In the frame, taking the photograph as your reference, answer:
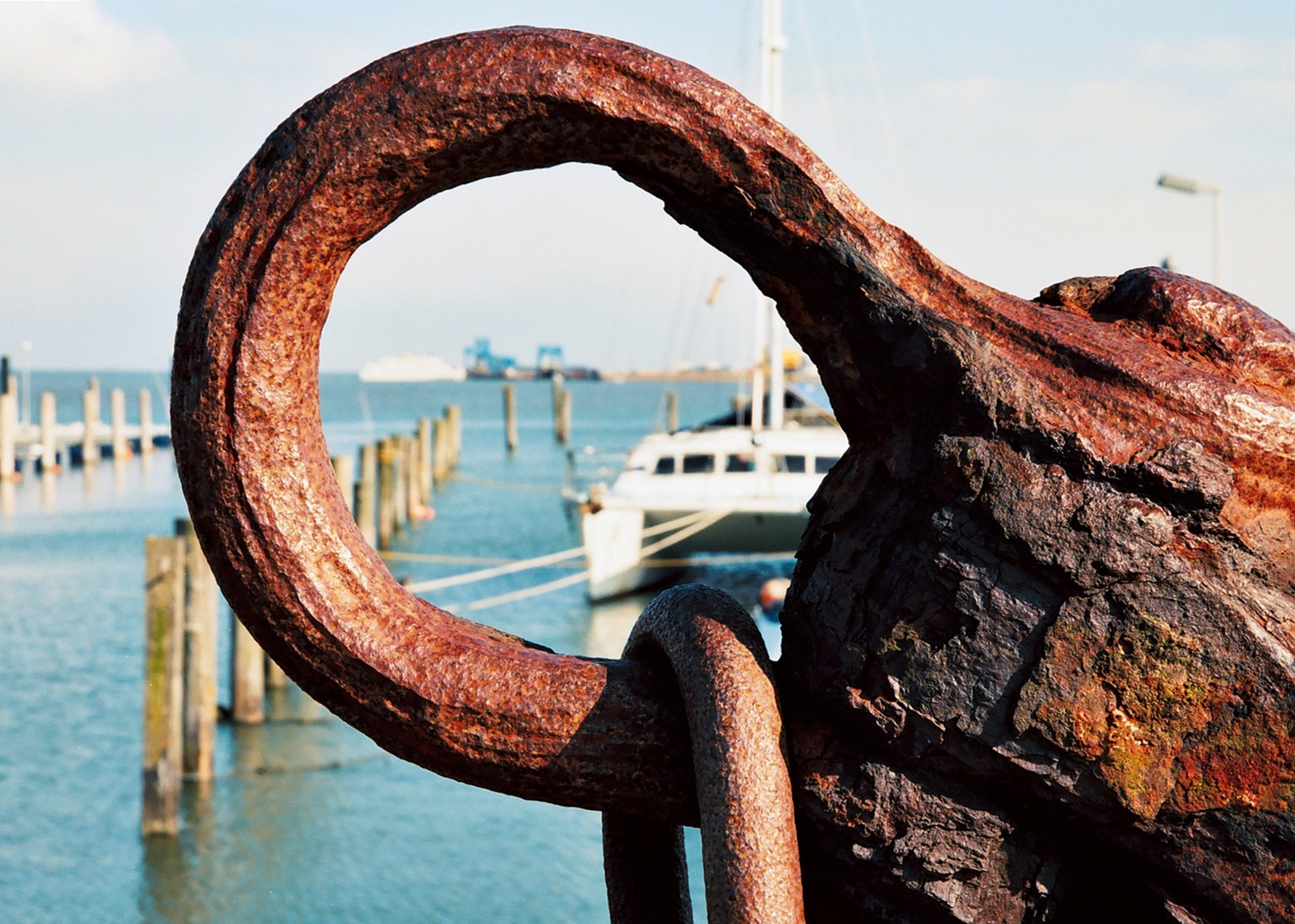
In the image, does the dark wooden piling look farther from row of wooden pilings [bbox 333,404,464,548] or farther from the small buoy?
the small buoy

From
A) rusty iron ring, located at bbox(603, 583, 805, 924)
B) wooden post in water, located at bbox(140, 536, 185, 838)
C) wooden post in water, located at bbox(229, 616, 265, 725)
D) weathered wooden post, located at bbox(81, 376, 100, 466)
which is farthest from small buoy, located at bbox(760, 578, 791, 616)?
weathered wooden post, located at bbox(81, 376, 100, 466)

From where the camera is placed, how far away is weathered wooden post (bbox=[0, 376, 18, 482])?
38.7m

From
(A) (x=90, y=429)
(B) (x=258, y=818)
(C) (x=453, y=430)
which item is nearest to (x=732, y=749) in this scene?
(B) (x=258, y=818)

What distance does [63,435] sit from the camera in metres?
47.2

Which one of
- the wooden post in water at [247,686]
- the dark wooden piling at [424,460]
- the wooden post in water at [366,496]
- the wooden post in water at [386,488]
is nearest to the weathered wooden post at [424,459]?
the dark wooden piling at [424,460]

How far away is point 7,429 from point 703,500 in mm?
29269

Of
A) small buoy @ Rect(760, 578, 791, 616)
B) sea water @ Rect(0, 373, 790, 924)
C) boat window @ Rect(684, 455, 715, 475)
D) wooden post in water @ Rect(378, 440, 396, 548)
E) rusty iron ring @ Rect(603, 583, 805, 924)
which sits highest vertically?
rusty iron ring @ Rect(603, 583, 805, 924)

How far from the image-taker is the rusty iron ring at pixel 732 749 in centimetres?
130

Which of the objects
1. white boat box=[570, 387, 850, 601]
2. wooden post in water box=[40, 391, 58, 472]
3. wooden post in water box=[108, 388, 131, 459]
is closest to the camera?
white boat box=[570, 387, 850, 601]

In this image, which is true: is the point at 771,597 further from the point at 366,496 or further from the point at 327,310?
the point at 327,310

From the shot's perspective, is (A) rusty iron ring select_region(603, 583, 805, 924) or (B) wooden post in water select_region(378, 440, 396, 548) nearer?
(A) rusty iron ring select_region(603, 583, 805, 924)

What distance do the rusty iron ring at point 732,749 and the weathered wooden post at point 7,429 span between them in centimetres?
4122

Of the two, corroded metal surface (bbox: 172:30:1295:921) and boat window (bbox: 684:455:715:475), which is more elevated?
corroded metal surface (bbox: 172:30:1295:921)

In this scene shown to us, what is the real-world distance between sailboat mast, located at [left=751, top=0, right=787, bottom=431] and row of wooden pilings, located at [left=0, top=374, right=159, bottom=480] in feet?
89.7
